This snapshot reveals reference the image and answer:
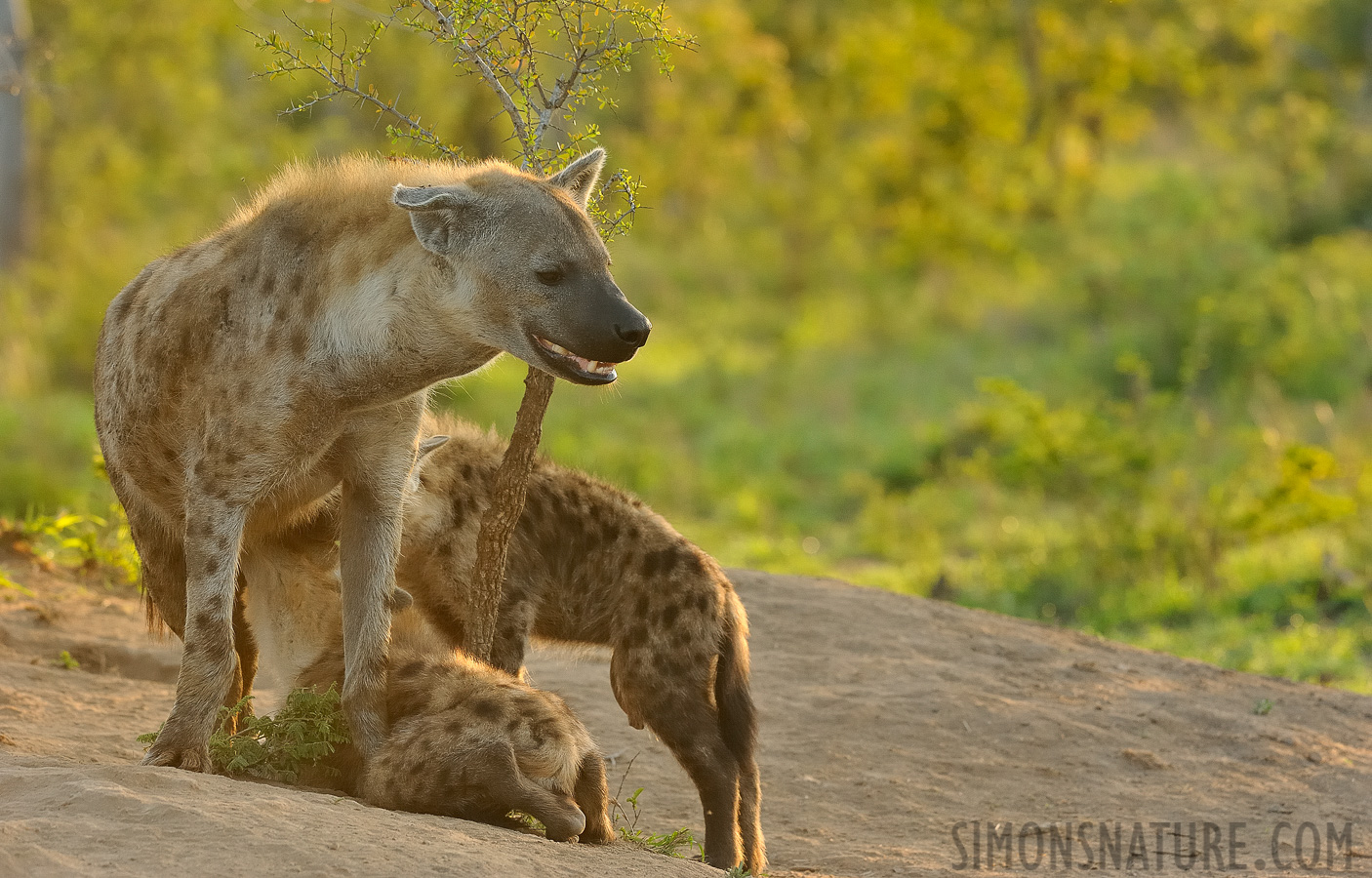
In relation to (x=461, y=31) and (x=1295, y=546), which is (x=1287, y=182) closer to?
(x=1295, y=546)

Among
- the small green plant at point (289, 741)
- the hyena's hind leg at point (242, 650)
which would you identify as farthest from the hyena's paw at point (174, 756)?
the hyena's hind leg at point (242, 650)

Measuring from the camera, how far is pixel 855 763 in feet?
16.6

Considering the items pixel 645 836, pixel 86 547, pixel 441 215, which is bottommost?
pixel 645 836

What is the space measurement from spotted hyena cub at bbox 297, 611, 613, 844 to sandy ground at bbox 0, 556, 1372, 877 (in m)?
0.15

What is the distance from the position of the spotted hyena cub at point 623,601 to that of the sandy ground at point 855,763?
0.33 m

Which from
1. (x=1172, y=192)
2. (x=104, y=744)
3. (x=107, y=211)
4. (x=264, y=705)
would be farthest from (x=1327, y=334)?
(x=107, y=211)

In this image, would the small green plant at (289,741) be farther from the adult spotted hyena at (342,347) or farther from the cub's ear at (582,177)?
the cub's ear at (582,177)

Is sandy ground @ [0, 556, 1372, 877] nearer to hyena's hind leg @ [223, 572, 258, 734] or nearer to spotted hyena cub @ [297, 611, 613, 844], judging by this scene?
spotted hyena cub @ [297, 611, 613, 844]

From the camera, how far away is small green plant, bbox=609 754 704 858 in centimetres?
405

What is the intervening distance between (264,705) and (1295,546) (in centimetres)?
600

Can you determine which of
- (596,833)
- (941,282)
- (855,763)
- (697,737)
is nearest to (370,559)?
(596,833)

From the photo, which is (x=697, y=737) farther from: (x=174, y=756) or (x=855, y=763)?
(x=174, y=756)

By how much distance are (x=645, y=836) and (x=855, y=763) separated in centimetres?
95

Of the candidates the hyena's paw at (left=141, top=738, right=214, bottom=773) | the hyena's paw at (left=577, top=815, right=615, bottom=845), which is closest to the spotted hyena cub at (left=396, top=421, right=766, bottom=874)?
the hyena's paw at (left=577, top=815, right=615, bottom=845)
